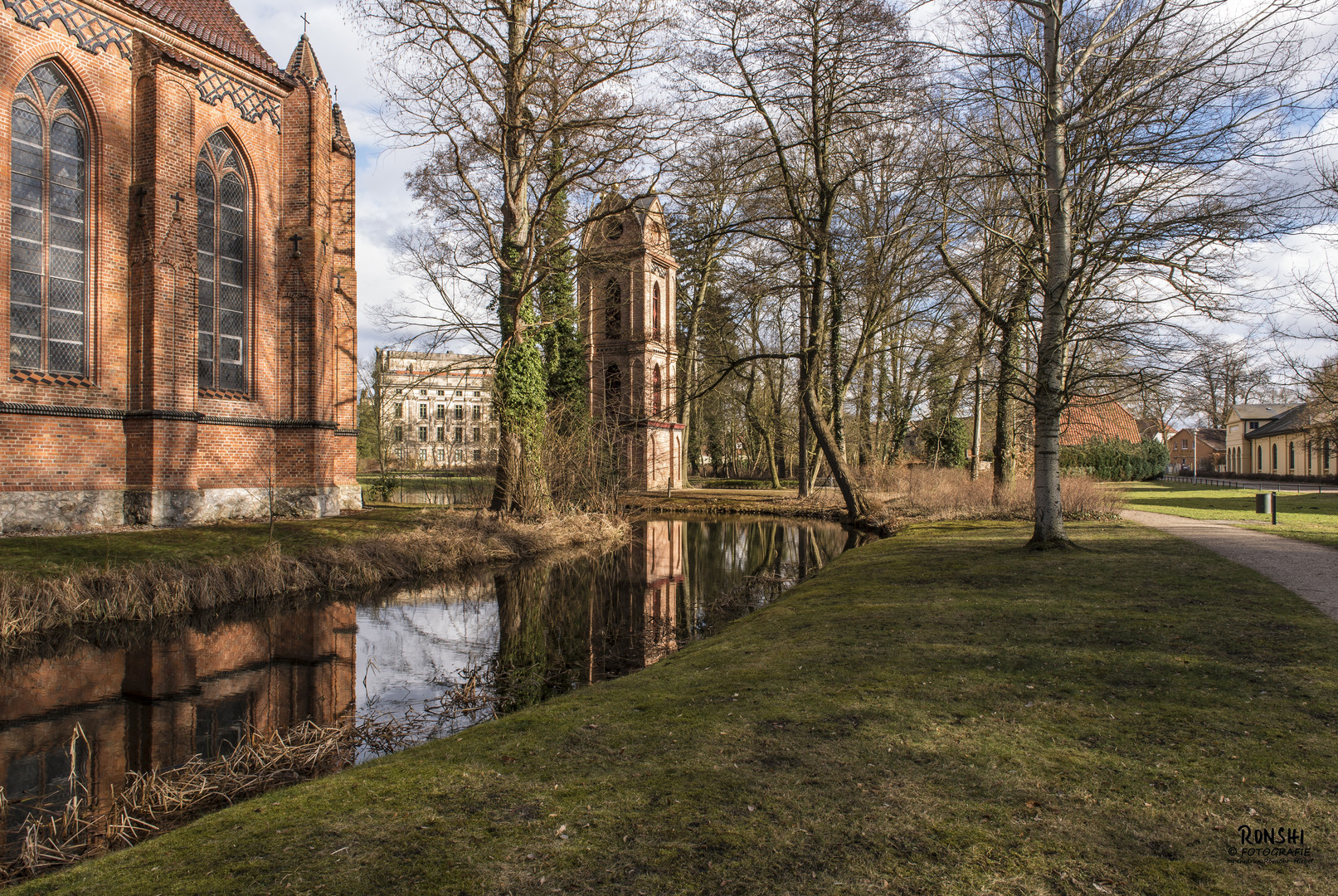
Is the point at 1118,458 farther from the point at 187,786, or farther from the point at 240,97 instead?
the point at 187,786

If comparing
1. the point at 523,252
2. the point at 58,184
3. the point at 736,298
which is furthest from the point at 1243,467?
the point at 58,184

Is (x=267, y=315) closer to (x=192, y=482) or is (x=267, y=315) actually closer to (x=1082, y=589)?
(x=192, y=482)

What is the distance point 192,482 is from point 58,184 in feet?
19.3

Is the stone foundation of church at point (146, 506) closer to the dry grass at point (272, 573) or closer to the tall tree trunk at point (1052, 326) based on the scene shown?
the dry grass at point (272, 573)

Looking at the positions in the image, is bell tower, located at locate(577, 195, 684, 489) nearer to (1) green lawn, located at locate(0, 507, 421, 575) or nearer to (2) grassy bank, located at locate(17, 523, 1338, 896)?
(1) green lawn, located at locate(0, 507, 421, 575)

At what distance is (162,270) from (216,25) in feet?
21.0

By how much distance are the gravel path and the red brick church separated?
16.1 metres

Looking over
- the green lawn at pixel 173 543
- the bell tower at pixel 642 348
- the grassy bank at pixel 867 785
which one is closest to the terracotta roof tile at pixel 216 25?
the green lawn at pixel 173 543

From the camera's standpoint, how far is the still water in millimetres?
5703

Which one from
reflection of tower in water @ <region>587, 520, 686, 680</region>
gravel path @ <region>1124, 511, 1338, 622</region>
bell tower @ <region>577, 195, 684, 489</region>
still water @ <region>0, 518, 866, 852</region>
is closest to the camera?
still water @ <region>0, 518, 866, 852</region>

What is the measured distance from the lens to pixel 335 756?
17.9 ft

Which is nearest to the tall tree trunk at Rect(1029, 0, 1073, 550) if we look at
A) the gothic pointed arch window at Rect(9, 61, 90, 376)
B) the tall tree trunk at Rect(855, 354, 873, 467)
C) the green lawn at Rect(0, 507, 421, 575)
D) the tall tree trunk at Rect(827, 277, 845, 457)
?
the tall tree trunk at Rect(827, 277, 845, 457)

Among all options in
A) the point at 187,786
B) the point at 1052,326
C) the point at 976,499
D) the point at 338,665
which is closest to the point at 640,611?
the point at 338,665

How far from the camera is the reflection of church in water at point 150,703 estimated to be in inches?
203
